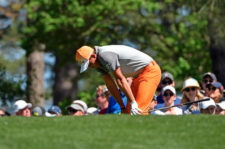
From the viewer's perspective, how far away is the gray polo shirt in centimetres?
976

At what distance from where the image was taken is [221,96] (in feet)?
40.2

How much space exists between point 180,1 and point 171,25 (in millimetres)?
1136

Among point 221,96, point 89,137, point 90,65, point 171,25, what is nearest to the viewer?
point 89,137

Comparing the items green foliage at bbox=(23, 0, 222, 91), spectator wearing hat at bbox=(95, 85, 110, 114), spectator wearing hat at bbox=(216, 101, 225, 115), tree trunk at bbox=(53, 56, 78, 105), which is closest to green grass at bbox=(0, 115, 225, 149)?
spectator wearing hat at bbox=(216, 101, 225, 115)

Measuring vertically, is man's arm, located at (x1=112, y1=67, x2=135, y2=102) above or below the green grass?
above

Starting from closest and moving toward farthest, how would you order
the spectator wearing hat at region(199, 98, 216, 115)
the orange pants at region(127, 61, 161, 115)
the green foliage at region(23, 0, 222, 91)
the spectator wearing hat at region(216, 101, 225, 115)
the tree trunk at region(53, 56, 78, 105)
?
the orange pants at region(127, 61, 161, 115), the spectator wearing hat at region(199, 98, 216, 115), the spectator wearing hat at region(216, 101, 225, 115), the green foliage at region(23, 0, 222, 91), the tree trunk at region(53, 56, 78, 105)

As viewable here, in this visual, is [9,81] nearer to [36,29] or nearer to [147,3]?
[36,29]

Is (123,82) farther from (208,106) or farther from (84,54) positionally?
(208,106)

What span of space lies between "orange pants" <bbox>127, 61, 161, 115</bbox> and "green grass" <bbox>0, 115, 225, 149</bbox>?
1082mm

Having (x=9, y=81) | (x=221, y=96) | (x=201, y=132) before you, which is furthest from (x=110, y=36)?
(x=201, y=132)

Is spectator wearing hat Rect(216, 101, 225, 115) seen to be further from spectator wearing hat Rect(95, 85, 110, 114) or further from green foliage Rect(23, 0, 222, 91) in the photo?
green foliage Rect(23, 0, 222, 91)

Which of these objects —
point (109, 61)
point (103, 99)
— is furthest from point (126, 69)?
point (103, 99)

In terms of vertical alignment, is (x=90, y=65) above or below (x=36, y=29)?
A: below

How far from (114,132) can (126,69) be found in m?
2.48
